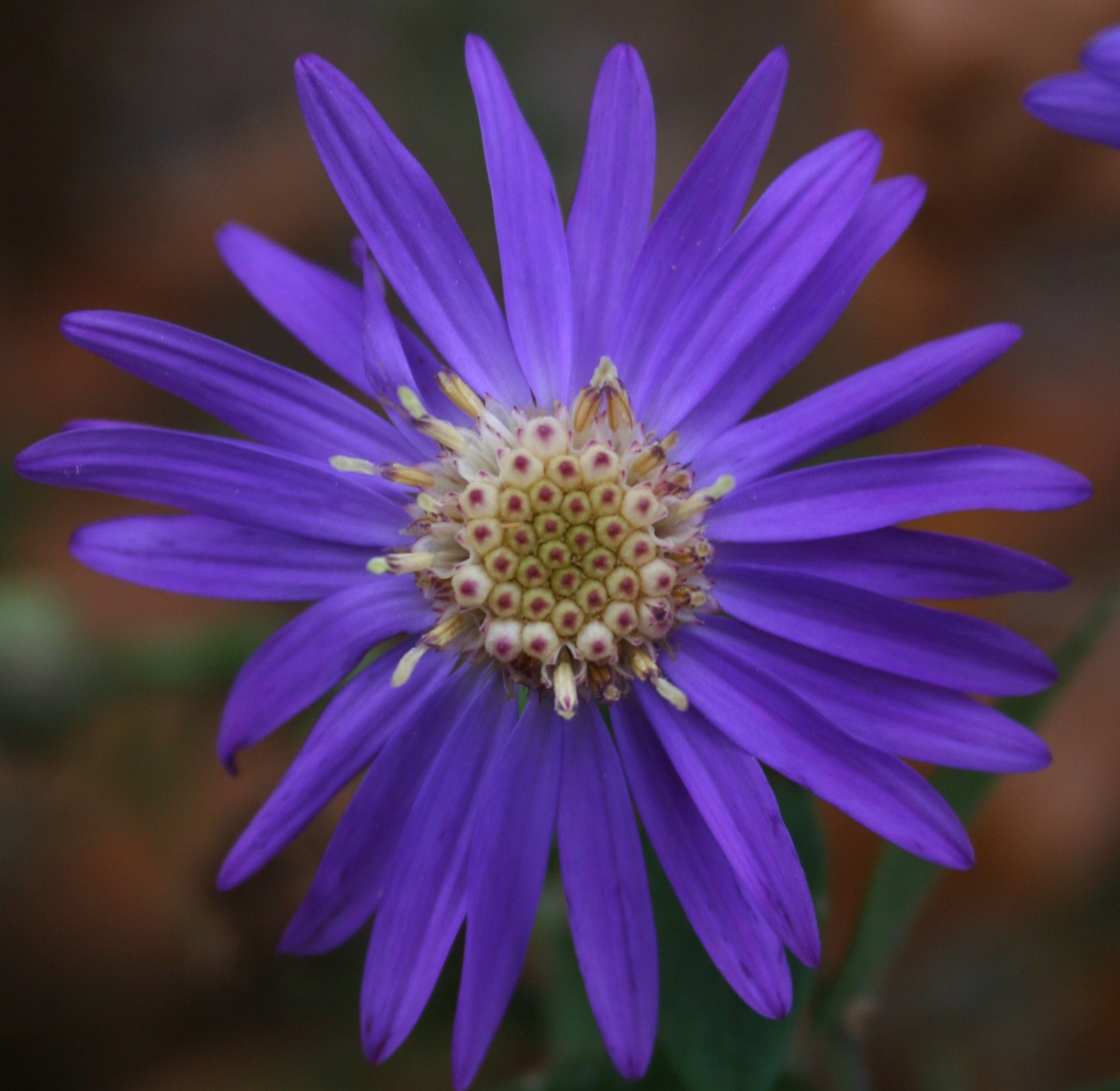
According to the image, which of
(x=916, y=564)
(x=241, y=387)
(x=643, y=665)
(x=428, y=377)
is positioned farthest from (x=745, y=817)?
(x=241, y=387)

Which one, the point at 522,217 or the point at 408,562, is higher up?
the point at 522,217

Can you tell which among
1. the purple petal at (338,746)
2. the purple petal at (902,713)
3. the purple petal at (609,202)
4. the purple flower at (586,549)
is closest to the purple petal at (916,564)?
the purple flower at (586,549)

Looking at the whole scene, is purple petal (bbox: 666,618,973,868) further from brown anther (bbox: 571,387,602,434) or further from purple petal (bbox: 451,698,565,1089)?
brown anther (bbox: 571,387,602,434)

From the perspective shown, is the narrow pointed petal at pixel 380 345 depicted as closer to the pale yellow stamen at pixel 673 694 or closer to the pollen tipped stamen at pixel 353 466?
the pollen tipped stamen at pixel 353 466

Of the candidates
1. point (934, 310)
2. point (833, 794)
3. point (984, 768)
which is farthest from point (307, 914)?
point (934, 310)

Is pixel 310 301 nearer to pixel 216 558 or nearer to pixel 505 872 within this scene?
pixel 216 558
